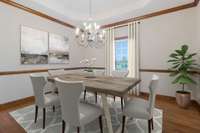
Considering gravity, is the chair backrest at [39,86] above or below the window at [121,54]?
below

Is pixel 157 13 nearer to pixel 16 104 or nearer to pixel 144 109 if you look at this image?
pixel 144 109

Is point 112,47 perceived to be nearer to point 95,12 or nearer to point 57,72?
point 95,12

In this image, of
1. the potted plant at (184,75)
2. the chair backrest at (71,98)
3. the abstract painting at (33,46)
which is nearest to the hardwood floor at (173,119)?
the potted plant at (184,75)

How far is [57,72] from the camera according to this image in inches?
120

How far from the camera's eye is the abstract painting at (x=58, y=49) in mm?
3744

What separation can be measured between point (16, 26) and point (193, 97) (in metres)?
4.77

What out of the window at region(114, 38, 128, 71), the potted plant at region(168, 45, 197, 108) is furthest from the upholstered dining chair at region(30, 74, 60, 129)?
the window at region(114, 38, 128, 71)

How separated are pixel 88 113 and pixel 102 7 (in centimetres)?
330

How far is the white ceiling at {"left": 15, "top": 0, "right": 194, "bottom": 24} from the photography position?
308 centimetres

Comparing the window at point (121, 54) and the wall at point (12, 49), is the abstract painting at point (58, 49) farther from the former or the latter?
the window at point (121, 54)

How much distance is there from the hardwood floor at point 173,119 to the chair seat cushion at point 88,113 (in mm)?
1064

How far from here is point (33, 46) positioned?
10.6 feet

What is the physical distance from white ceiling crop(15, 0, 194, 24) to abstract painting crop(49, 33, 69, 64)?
0.70 meters

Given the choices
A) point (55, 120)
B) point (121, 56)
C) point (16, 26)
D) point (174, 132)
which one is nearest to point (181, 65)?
point (174, 132)
